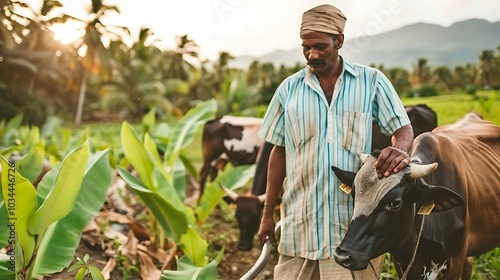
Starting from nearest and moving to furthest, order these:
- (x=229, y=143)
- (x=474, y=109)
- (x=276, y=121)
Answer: (x=276, y=121)
(x=474, y=109)
(x=229, y=143)

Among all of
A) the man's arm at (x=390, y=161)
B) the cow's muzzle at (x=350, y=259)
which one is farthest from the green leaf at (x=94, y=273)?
the man's arm at (x=390, y=161)

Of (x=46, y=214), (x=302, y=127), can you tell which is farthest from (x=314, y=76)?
(x=46, y=214)

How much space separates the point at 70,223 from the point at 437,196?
2017 mm

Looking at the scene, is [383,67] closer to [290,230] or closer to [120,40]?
[290,230]

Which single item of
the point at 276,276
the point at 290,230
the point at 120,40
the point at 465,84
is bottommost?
the point at 276,276

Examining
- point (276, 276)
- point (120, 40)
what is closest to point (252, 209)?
point (276, 276)

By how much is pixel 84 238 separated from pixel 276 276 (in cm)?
253

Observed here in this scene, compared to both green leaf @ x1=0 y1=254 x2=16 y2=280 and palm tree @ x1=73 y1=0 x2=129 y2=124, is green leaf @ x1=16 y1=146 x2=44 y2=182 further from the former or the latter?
palm tree @ x1=73 y1=0 x2=129 y2=124

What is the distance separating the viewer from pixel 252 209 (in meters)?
4.45

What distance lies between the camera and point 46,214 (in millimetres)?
2748

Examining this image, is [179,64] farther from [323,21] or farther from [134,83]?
[323,21]

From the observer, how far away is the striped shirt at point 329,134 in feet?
7.47

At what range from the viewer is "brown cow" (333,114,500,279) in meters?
2.13

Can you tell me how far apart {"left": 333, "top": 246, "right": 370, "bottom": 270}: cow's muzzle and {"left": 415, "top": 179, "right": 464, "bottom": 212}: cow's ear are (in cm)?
36
